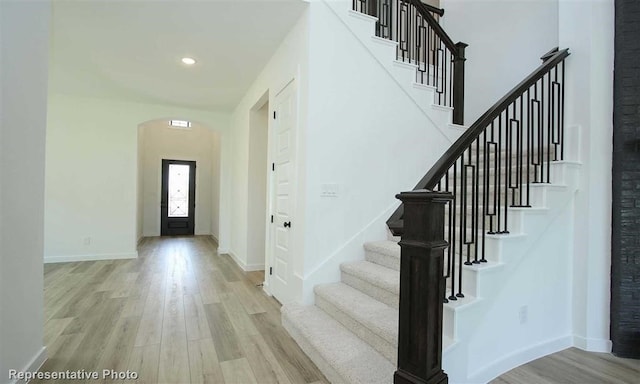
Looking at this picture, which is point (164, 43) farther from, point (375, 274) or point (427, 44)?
point (375, 274)

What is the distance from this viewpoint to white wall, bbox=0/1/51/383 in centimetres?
171

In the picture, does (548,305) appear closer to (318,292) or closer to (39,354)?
(318,292)

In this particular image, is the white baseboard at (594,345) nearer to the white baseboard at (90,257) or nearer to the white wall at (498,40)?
the white wall at (498,40)

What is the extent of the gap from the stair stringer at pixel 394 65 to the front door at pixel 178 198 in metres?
7.89

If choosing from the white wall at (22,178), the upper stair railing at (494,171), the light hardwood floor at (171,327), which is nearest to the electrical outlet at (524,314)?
the upper stair railing at (494,171)

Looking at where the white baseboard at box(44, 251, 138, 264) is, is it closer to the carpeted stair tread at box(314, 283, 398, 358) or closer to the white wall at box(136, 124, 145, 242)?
the white wall at box(136, 124, 145, 242)

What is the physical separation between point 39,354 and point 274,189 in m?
2.42

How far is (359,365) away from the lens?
6.28ft

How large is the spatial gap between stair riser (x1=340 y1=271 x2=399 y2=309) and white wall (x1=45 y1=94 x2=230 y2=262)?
15.7ft

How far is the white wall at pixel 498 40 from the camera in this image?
378 cm

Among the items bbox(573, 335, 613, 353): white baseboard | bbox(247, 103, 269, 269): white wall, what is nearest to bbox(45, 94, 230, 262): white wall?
bbox(247, 103, 269, 269): white wall

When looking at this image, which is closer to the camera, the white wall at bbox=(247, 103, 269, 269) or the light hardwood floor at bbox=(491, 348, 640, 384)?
Answer: the light hardwood floor at bbox=(491, 348, 640, 384)

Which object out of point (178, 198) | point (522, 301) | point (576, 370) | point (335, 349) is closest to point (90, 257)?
point (178, 198)

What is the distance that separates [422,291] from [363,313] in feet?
2.68
